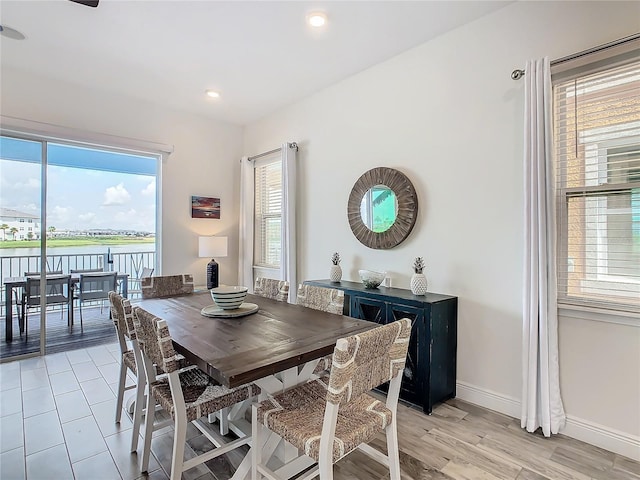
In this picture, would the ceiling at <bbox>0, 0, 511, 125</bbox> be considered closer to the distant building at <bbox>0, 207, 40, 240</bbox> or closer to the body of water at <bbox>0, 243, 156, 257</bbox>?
the distant building at <bbox>0, 207, 40, 240</bbox>

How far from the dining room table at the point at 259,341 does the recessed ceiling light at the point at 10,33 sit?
253 centimetres

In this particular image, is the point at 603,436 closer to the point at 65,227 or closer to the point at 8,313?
the point at 8,313

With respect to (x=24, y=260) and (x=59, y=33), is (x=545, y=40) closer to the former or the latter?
(x=59, y=33)

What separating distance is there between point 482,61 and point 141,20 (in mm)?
2631

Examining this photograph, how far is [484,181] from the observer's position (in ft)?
8.57

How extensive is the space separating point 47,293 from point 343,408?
403 cm

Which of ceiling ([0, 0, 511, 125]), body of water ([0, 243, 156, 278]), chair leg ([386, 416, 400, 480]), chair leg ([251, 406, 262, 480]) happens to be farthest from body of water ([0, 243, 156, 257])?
chair leg ([386, 416, 400, 480])

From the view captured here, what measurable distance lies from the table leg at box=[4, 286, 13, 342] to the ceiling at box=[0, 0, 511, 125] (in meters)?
2.35

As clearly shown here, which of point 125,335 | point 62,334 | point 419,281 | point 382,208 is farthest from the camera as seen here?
point 62,334

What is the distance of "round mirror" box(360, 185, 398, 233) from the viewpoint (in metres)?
3.19

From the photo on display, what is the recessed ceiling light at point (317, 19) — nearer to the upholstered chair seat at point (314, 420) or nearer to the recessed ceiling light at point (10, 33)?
the recessed ceiling light at point (10, 33)

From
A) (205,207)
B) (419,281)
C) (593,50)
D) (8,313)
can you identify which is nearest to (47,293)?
(8,313)

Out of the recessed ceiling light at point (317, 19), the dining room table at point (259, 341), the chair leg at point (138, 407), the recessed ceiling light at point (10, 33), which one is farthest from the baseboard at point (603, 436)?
the recessed ceiling light at point (10, 33)

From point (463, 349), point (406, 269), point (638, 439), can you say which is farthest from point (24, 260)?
point (638, 439)
